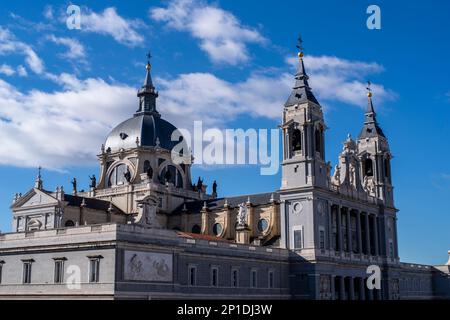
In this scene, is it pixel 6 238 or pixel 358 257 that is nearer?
pixel 6 238

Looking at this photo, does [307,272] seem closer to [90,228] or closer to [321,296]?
[321,296]

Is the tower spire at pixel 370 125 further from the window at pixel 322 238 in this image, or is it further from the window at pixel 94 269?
the window at pixel 94 269

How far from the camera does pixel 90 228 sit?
5228 centimetres

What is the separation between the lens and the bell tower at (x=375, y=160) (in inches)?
3489

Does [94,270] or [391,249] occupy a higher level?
[391,249]

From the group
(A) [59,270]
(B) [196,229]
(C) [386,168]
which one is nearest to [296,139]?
(B) [196,229]

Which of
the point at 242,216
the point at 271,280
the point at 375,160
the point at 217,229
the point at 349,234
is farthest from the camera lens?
the point at 375,160

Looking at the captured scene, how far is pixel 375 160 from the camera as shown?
295ft

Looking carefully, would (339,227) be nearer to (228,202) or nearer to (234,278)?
(228,202)

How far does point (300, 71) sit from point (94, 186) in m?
38.1

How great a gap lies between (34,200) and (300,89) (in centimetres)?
3674

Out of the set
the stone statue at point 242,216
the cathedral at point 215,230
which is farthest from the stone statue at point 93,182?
the stone statue at point 242,216
